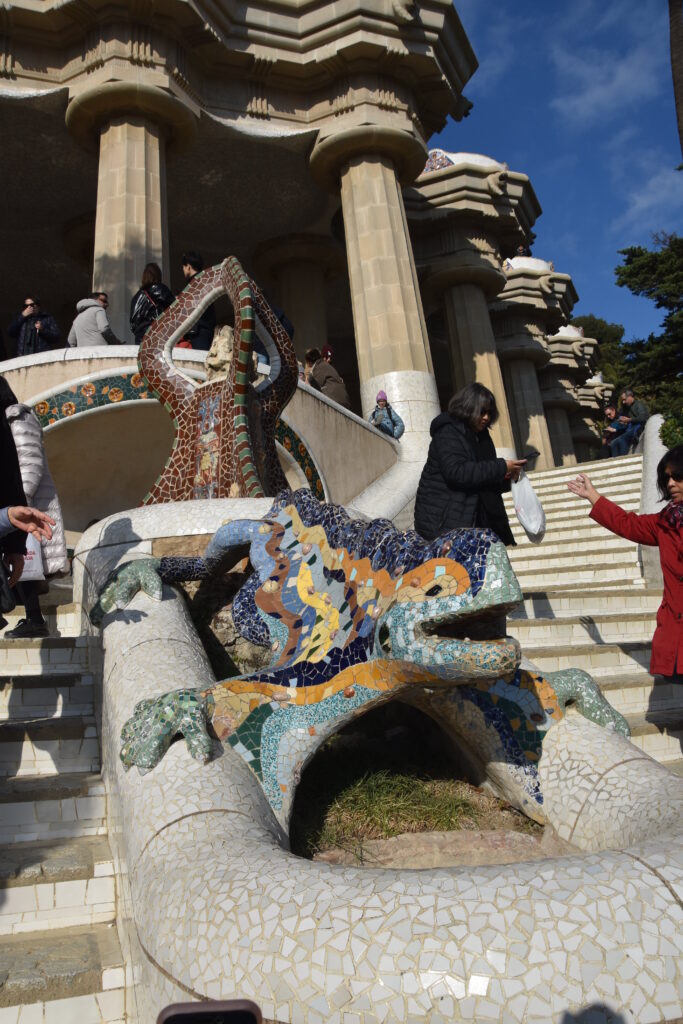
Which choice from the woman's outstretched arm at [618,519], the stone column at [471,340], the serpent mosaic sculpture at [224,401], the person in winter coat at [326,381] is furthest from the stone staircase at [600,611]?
the stone column at [471,340]

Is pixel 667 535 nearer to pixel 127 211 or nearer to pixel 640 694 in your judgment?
pixel 640 694

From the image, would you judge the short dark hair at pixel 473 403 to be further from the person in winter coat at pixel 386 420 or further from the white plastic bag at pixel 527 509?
the person in winter coat at pixel 386 420

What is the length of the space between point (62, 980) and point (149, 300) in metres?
8.20

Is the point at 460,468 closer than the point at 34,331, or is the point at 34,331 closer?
the point at 460,468

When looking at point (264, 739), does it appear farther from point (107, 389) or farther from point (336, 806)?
point (107, 389)

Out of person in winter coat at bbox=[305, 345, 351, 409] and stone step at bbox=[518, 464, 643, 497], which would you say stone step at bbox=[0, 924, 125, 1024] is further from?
person in winter coat at bbox=[305, 345, 351, 409]

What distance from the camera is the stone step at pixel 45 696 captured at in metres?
3.76

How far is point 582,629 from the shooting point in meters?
5.83

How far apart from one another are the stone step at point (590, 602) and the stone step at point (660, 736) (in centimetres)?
219

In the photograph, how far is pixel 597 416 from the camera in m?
36.0

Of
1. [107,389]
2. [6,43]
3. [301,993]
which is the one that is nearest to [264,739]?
[301,993]

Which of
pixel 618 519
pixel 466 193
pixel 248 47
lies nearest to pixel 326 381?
pixel 248 47

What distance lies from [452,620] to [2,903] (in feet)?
5.23

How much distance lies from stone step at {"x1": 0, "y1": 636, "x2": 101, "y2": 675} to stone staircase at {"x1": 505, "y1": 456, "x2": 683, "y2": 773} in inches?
97.1
